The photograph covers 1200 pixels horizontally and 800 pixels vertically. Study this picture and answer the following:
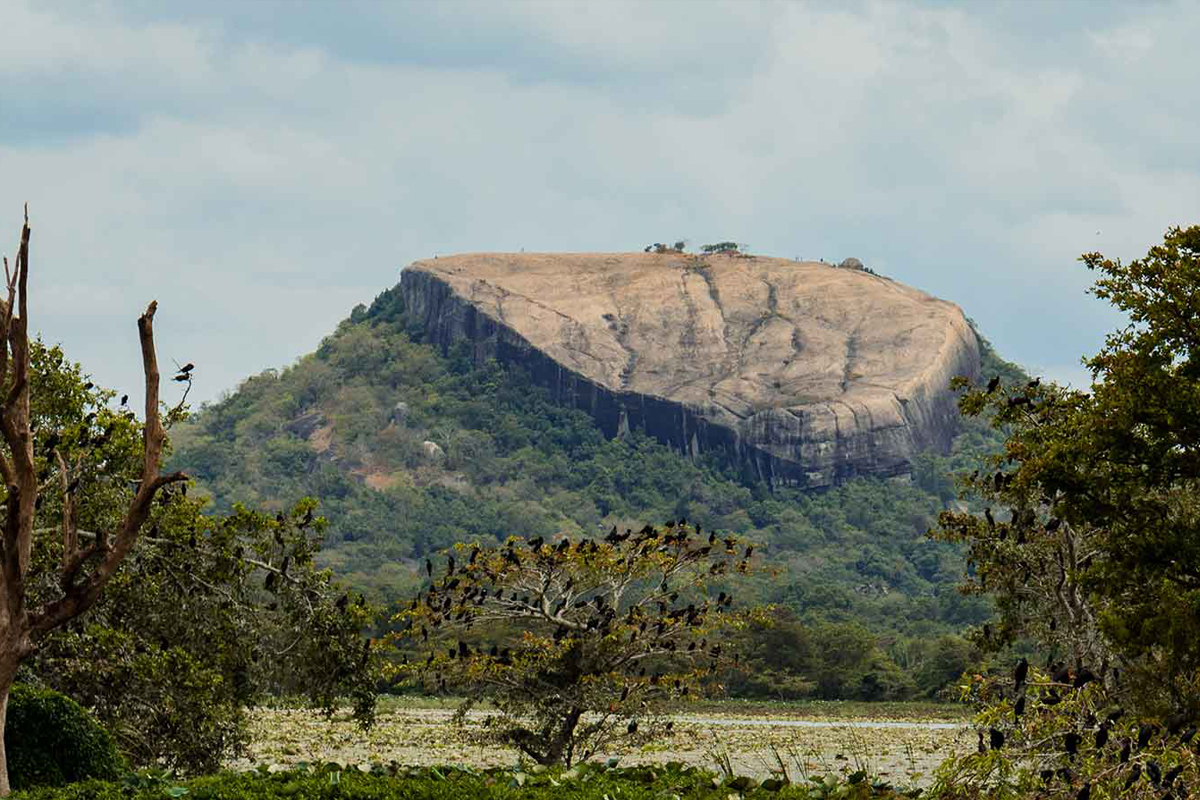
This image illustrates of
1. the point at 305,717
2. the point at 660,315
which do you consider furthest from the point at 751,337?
the point at 305,717

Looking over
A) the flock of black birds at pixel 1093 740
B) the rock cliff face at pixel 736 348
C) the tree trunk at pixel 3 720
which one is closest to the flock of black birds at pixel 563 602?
the tree trunk at pixel 3 720

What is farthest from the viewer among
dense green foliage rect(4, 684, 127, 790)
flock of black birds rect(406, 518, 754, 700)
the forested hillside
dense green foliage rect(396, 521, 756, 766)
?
the forested hillside

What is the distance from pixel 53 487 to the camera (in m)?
17.3

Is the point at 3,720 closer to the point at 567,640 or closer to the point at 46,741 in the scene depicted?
the point at 46,741

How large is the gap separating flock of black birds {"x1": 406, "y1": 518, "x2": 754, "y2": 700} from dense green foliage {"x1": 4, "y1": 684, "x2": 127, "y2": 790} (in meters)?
6.13

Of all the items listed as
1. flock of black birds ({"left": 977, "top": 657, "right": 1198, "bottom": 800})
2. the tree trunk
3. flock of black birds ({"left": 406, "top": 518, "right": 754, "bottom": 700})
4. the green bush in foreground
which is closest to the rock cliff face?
flock of black birds ({"left": 406, "top": 518, "right": 754, "bottom": 700})

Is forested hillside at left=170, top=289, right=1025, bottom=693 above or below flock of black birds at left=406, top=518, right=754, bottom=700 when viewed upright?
above

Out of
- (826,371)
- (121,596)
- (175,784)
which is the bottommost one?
(175,784)

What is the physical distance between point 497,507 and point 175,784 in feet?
481

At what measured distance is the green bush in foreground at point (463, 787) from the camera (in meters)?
10.7

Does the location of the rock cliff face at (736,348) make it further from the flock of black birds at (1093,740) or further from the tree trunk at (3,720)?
the tree trunk at (3,720)

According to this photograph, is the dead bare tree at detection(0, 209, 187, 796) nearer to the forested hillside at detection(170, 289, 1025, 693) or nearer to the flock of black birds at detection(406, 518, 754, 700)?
the flock of black birds at detection(406, 518, 754, 700)

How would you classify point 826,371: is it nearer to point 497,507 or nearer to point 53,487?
point 497,507

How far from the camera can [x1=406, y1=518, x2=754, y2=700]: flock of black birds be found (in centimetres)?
1903
